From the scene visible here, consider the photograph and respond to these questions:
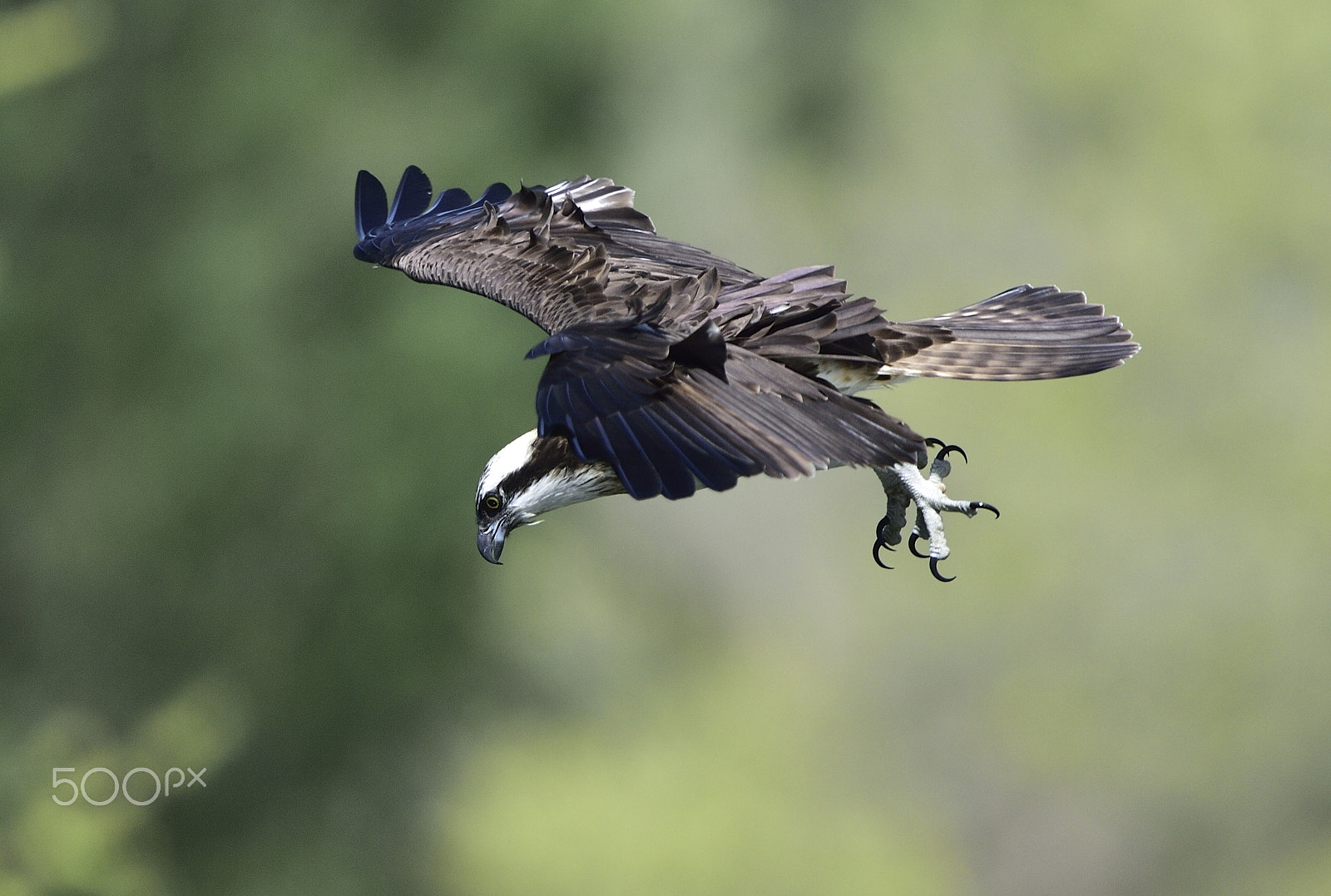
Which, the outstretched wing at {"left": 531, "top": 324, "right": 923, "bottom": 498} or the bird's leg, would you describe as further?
the bird's leg

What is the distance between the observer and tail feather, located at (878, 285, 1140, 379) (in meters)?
5.25

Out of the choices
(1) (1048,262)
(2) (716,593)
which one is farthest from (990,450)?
(2) (716,593)

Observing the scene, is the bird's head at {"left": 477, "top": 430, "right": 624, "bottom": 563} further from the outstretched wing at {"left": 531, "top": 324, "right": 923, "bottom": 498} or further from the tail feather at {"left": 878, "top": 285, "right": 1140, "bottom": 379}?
the tail feather at {"left": 878, "top": 285, "right": 1140, "bottom": 379}

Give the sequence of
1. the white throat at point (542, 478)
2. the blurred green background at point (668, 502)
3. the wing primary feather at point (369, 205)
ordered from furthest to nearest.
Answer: the blurred green background at point (668, 502) < the wing primary feather at point (369, 205) < the white throat at point (542, 478)

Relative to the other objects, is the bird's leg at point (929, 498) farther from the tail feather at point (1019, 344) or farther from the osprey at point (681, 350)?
the tail feather at point (1019, 344)

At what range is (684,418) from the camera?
4219mm

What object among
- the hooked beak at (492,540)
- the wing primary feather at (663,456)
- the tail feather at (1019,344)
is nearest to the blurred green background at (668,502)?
the tail feather at (1019,344)

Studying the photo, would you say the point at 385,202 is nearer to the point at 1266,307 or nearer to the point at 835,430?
the point at 835,430

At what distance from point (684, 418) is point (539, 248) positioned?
172 centimetres

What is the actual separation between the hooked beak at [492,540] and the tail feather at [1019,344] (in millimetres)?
1415
